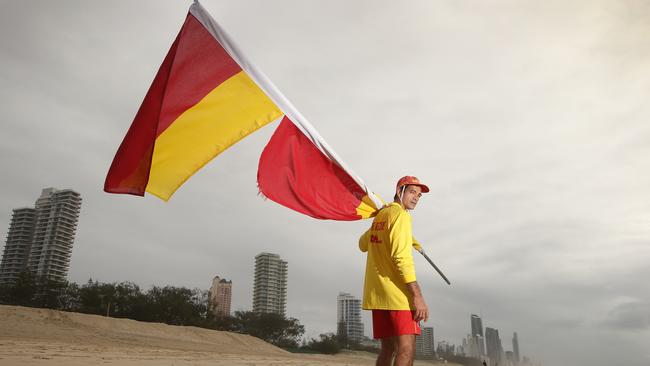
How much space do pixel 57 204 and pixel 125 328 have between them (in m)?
47.3

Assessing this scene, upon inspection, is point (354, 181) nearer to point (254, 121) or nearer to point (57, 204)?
point (254, 121)

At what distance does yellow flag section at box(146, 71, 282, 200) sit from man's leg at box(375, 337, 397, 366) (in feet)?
9.18

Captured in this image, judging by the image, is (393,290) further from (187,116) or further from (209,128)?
(187,116)

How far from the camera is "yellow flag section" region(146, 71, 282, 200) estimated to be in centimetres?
499

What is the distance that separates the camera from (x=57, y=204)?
65.5 meters

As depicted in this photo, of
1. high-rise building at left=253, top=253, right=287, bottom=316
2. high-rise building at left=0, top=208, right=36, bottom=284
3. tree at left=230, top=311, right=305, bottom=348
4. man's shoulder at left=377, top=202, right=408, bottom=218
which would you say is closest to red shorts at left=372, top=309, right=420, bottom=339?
man's shoulder at left=377, top=202, right=408, bottom=218

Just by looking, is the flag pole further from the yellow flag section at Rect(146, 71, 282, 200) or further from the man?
the yellow flag section at Rect(146, 71, 282, 200)

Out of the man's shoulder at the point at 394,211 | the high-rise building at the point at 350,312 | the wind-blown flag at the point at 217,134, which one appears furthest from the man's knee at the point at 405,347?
the high-rise building at the point at 350,312

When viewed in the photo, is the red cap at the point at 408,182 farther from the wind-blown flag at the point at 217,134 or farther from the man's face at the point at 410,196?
the wind-blown flag at the point at 217,134

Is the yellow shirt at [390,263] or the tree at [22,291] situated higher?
the tree at [22,291]

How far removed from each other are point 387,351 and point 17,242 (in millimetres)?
74164

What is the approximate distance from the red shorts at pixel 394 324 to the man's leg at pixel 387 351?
0.16ft

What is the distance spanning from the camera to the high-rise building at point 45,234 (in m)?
62.4

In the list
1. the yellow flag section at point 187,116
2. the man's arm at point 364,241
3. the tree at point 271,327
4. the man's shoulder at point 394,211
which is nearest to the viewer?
the man's shoulder at point 394,211
